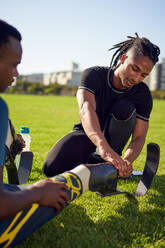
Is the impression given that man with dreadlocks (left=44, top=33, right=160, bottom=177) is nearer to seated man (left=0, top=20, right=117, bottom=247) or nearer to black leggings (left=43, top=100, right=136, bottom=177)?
black leggings (left=43, top=100, right=136, bottom=177)

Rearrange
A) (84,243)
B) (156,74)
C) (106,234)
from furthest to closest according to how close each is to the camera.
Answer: (156,74)
(106,234)
(84,243)

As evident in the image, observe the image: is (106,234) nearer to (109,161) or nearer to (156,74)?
(109,161)

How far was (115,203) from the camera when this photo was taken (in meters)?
2.53

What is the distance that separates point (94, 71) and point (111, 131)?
797mm

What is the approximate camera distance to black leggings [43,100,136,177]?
2906mm

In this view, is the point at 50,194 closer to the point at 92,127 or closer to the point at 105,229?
the point at 105,229

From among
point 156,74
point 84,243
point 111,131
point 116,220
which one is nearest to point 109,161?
point 116,220

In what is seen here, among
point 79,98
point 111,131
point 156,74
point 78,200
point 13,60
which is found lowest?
point 156,74

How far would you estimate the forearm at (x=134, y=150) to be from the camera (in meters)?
2.64

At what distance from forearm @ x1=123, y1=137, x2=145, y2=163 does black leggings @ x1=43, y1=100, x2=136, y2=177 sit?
175mm

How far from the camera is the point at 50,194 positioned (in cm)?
142

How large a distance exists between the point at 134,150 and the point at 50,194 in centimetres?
155

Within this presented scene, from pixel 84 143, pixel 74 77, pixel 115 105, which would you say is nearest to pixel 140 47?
pixel 115 105

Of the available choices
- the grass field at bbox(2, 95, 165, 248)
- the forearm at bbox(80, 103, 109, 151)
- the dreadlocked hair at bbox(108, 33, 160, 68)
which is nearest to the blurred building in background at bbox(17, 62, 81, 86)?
the dreadlocked hair at bbox(108, 33, 160, 68)
